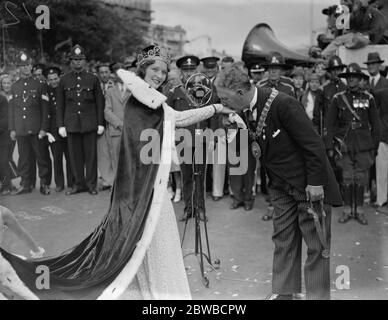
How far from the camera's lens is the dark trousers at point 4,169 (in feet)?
22.7

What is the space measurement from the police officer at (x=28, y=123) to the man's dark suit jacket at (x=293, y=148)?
442 cm

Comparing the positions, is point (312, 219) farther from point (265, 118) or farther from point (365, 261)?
point (365, 261)

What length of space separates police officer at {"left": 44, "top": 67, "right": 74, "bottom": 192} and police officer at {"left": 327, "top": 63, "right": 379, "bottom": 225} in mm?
3921

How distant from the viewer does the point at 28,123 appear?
7.21 m

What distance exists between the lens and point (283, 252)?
3.73 metres

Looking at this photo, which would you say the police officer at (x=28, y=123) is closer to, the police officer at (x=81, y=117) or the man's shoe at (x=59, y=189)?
the man's shoe at (x=59, y=189)

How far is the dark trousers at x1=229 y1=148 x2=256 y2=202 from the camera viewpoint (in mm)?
6430

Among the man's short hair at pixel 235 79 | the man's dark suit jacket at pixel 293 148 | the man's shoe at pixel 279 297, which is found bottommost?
the man's shoe at pixel 279 297

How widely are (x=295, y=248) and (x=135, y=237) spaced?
1252 millimetres

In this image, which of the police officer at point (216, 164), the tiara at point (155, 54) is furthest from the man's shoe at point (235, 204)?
the tiara at point (155, 54)

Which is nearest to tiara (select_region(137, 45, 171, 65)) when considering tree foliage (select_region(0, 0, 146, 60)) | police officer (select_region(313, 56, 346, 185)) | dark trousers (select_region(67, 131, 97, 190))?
tree foliage (select_region(0, 0, 146, 60))

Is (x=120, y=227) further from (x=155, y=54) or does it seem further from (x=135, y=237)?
(x=155, y=54)

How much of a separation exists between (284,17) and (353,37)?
2.86 metres

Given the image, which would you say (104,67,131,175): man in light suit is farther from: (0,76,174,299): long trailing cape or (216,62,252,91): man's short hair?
(216,62,252,91): man's short hair
